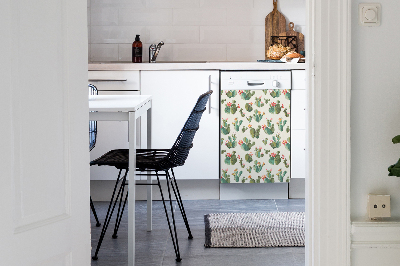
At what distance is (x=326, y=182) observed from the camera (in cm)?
172

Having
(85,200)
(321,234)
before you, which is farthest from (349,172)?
(85,200)

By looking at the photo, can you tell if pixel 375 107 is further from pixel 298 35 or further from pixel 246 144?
pixel 298 35

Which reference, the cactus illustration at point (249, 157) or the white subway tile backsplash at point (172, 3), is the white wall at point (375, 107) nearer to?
the cactus illustration at point (249, 157)

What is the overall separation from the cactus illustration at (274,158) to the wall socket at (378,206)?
213 cm

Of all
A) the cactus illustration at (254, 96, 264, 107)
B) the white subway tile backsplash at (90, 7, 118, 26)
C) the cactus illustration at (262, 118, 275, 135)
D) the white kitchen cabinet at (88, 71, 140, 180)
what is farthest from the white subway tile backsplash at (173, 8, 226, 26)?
the cactus illustration at (262, 118, 275, 135)

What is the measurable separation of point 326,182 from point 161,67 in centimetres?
233

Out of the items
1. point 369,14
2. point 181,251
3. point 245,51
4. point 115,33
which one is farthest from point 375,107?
point 115,33

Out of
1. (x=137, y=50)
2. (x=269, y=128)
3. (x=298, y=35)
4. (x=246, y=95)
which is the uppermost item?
(x=298, y=35)

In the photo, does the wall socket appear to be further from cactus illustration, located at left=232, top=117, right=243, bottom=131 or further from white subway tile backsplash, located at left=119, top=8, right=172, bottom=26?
white subway tile backsplash, located at left=119, top=8, right=172, bottom=26

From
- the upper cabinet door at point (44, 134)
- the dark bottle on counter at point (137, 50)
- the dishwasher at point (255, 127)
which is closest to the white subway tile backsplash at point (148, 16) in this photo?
the dark bottle on counter at point (137, 50)

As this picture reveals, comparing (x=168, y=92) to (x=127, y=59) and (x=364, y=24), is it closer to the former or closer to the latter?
(x=127, y=59)

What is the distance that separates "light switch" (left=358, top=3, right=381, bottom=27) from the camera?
1.69 m

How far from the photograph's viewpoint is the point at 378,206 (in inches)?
68.6

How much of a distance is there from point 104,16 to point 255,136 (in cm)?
177
